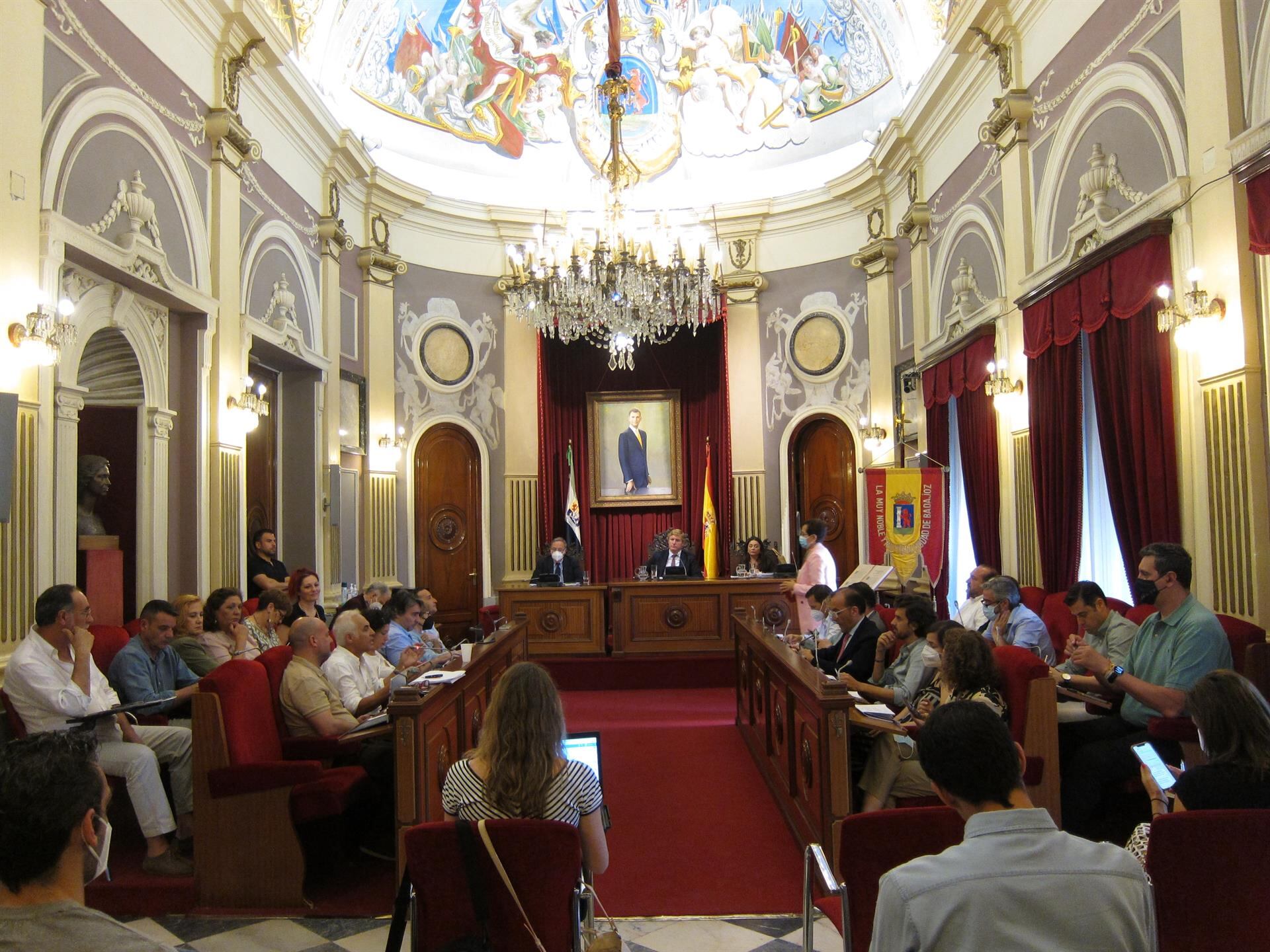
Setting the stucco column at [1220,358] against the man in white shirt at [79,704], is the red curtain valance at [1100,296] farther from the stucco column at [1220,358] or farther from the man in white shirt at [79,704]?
the man in white shirt at [79,704]

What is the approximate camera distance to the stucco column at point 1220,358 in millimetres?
4848

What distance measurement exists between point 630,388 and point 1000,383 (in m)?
5.94

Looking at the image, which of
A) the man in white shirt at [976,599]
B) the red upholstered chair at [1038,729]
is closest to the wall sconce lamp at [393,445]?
the man in white shirt at [976,599]

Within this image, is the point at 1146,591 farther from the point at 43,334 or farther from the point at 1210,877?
the point at 43,334

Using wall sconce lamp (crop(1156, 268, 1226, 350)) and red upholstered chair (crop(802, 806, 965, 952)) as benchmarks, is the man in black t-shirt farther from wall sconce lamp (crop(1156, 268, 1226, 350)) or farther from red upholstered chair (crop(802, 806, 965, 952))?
wall sconce lamp (crop(1156, 268, 1226, 350))

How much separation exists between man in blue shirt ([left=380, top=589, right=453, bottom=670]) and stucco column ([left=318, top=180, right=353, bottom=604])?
3634 millimetres

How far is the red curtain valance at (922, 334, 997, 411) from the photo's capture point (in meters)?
8.37

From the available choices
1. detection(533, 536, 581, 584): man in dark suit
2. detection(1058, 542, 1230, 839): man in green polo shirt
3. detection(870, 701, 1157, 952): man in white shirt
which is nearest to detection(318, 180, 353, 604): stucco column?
detection(533, 536, 581, 584): man in dark suit

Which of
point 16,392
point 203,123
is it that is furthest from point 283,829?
point 203,123

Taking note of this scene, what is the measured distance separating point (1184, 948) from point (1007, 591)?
3774 mm

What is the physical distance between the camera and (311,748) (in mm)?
4543

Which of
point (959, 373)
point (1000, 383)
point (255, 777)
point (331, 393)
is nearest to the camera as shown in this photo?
point (255, 777)

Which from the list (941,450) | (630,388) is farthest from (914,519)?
(630,388)

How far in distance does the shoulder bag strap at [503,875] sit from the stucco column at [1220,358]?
431 centimetres
